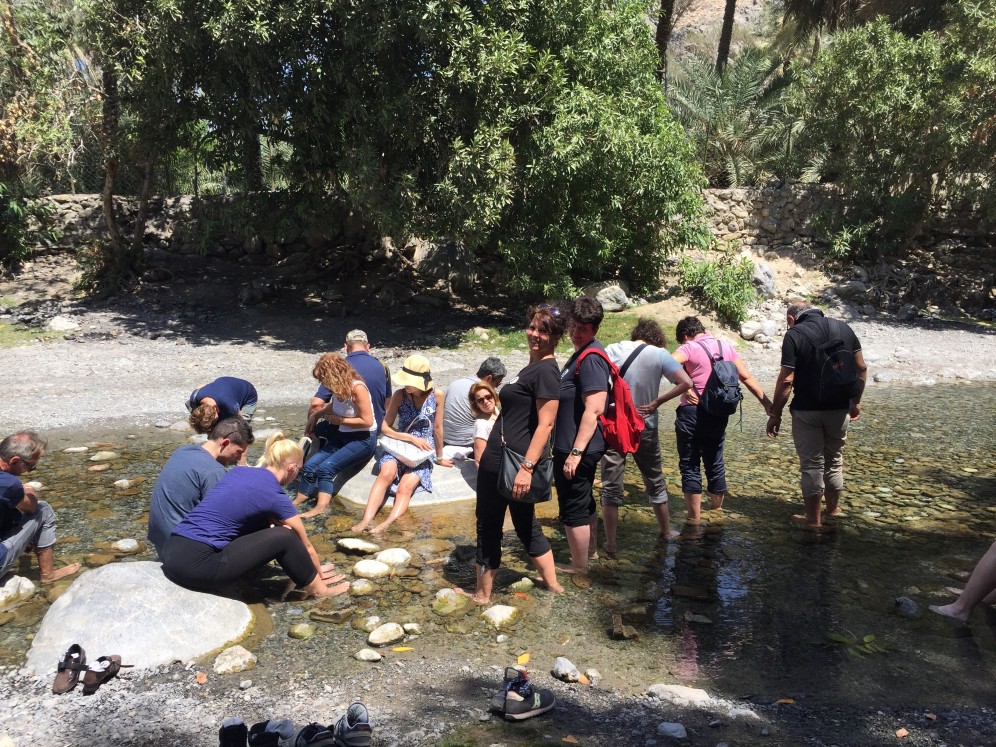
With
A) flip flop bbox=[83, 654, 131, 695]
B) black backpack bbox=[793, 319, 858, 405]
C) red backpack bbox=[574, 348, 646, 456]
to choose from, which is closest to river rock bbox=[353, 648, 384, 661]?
flip flop bbox=[83, 654, 131, 695]

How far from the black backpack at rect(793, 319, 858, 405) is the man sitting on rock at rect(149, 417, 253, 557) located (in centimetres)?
420

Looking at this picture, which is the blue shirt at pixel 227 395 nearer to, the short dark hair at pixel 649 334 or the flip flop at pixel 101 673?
the flip flop at pixel 101 673

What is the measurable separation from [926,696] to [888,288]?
50.8ft

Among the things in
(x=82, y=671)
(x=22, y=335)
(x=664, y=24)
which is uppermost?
(x=664, y=24)

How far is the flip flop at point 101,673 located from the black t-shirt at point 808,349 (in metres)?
4.87

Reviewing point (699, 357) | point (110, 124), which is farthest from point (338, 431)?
point (110, 124)

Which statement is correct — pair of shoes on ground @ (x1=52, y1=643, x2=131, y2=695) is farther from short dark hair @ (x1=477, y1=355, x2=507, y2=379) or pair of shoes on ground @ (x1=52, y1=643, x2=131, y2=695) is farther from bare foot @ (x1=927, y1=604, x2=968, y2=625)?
bare foot @ (x1=927, y1=604, x2=968, y2=625)

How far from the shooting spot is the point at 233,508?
4.74m

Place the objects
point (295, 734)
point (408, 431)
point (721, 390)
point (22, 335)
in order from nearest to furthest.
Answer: point (295, 734)
point (721, 390)
point (408, 431)
point (22, 335)

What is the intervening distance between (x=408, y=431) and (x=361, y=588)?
183 centimetres

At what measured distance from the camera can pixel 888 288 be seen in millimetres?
17578

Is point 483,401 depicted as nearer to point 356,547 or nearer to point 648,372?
point 648,372

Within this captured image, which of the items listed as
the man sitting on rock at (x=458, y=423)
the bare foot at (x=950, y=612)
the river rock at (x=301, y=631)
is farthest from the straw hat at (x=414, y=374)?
the bare foot at (x=950, y=612)

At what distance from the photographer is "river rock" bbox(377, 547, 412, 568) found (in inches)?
226
